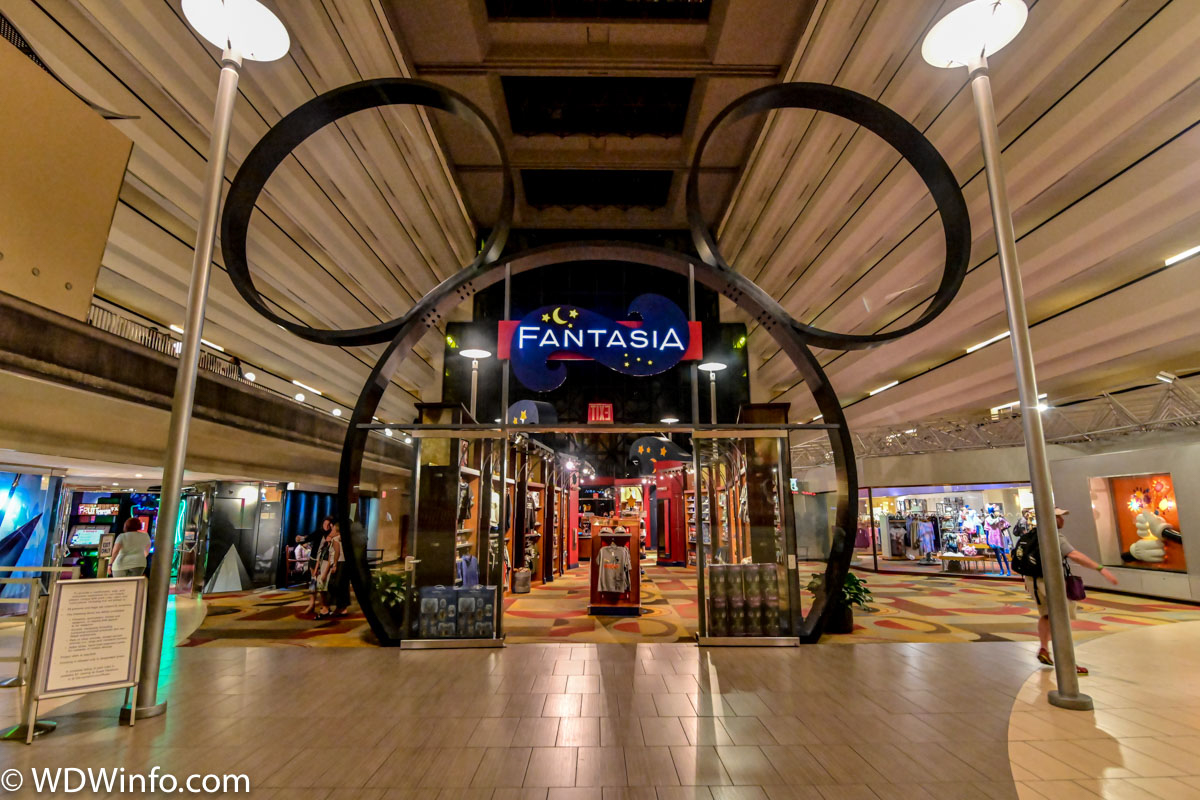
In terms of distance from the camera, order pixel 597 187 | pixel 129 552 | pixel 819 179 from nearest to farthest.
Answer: pixel 129 552, pixel 819 179, pixel 597 187

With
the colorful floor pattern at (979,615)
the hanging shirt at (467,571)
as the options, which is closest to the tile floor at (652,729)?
the colorful floor pattern at (979,615)

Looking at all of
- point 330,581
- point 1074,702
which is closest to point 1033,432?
point 1074,702

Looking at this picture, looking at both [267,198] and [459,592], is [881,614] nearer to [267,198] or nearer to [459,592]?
[459,592]

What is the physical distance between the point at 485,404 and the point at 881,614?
11591 mm

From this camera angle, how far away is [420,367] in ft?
51.4

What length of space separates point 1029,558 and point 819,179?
7.74m

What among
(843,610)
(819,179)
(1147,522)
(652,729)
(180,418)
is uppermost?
(819,179)

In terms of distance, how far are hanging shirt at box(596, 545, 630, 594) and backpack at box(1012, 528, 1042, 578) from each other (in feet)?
16.8

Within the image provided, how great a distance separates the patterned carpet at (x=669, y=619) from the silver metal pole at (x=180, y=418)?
2696mm

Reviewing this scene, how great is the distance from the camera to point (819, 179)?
1055cm

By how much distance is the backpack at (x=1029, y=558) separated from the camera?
541 centimetres

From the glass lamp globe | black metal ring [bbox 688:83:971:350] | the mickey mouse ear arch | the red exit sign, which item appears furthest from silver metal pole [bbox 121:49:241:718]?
the red exit sign

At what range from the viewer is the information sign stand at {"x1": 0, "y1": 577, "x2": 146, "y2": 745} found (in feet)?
11.6

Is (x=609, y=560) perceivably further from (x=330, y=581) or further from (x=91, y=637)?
(x=91, y=637)
